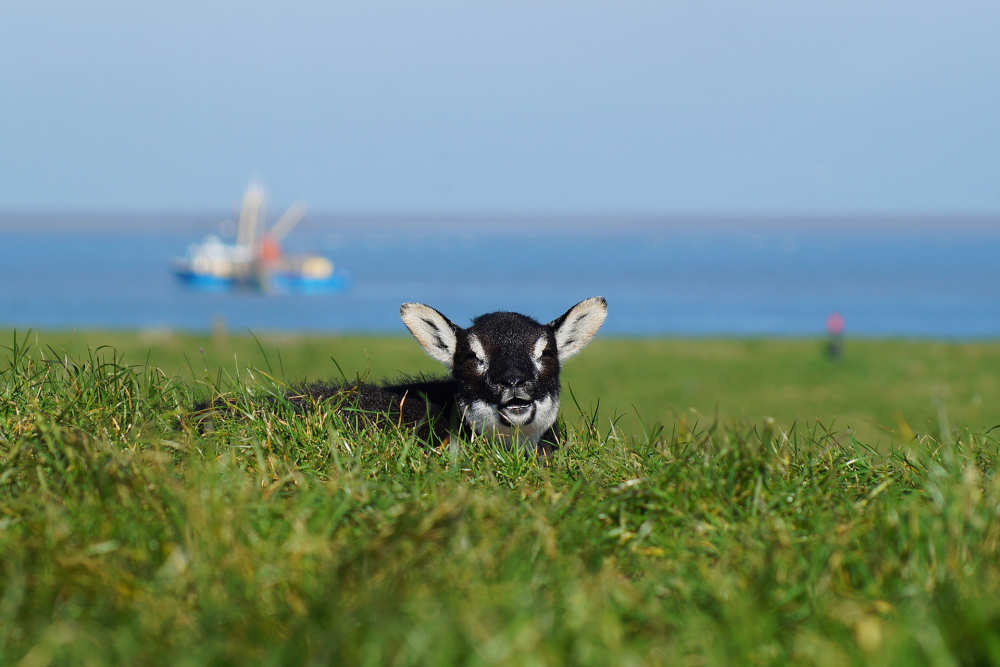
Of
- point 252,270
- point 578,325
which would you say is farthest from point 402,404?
point 252,270

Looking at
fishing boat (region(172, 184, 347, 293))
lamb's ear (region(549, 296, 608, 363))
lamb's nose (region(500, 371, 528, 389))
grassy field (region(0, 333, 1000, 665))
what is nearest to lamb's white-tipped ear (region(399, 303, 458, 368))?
lamb's nose (region(500, 371, 528, 389))

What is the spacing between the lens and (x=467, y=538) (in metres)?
4.80

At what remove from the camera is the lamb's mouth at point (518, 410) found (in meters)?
7.80

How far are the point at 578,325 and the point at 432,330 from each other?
1.26 m

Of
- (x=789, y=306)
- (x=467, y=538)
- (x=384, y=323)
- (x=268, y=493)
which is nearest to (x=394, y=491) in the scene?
(x=268, y=493)

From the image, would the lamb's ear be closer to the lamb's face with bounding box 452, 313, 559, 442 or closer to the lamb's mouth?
the lamb's face with bounding box 452, 313, 559, 442

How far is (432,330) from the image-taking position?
8.38 meters

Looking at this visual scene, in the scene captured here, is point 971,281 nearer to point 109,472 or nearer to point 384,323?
point 384,323

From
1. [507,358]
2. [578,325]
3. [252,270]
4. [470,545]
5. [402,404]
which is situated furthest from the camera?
[252,270]

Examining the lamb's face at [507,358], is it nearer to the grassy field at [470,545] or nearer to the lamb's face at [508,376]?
the lamb's face at [508,376]

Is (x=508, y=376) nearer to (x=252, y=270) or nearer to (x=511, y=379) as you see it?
(x=511, y=379)

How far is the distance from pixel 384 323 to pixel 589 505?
108291 mm

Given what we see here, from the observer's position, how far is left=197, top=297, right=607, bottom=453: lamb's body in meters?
7.86

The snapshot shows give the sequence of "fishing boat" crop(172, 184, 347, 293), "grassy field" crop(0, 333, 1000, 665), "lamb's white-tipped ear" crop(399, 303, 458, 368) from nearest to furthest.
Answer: "grassy field" crop(0, 333, 1000, 665)
"lamb's white-tipped ear" crop(399, 303, 458, 368)
"fishing boat" crop(172, 184, 347, 293)
